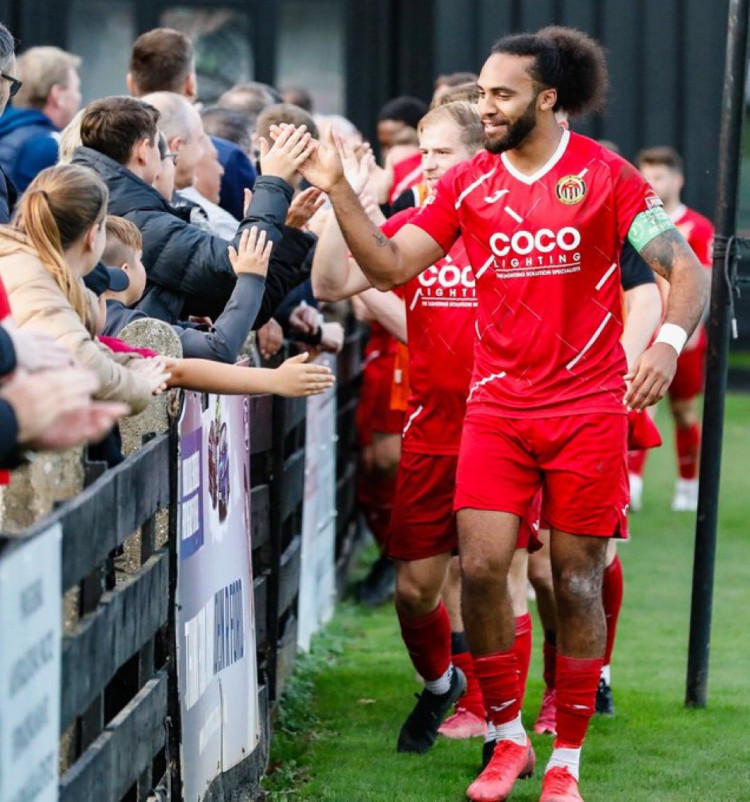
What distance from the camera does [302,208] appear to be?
5.62 meters

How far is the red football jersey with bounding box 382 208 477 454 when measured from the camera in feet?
20.3

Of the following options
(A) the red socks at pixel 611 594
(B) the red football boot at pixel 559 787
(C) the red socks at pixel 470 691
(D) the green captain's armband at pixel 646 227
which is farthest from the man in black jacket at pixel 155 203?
(A) the red socks at pixel 611 594

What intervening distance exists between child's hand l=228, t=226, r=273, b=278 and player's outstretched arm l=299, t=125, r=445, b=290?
0.82ft

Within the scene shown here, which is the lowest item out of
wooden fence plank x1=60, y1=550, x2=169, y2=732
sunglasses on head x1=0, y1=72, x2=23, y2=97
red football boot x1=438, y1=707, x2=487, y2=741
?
red football boot x1=438, y1=707, x2=487, y2=741

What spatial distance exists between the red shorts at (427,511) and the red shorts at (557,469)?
74 cm

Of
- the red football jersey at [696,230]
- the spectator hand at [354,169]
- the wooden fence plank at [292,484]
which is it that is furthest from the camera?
the red football jersey at [696,230]

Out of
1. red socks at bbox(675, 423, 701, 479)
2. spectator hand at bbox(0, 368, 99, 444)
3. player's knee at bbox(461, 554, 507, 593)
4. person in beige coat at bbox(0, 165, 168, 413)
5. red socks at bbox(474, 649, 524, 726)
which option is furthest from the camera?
red socks at bbox(675, 423, 701, 479)

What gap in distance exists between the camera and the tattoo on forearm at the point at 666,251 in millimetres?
5195

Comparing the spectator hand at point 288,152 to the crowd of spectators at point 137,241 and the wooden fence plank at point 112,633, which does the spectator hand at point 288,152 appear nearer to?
the crowd of spectators at point 137,241

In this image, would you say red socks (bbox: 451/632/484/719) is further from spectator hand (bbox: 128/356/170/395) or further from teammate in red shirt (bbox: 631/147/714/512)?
teammate in red shirt (bbox: 631/147/714/512)

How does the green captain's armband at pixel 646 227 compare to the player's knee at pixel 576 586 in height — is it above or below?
above

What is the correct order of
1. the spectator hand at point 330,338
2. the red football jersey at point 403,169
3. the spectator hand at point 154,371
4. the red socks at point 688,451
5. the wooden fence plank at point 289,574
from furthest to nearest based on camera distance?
1. the red socks at point 688,451
2. the red football jersey at point 403,169
3. the spectator hand at point 330,338
4. the wooden fence plank at point 289,574
5. the spectator hand at point 154,371

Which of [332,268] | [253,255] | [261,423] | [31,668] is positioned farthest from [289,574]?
[31,668]

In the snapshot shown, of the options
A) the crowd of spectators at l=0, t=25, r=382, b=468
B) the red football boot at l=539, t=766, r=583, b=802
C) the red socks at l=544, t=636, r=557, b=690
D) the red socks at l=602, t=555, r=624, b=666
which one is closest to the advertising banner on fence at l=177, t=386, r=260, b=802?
the crowd of spectators at l=0, t=25, r=382, b=468
